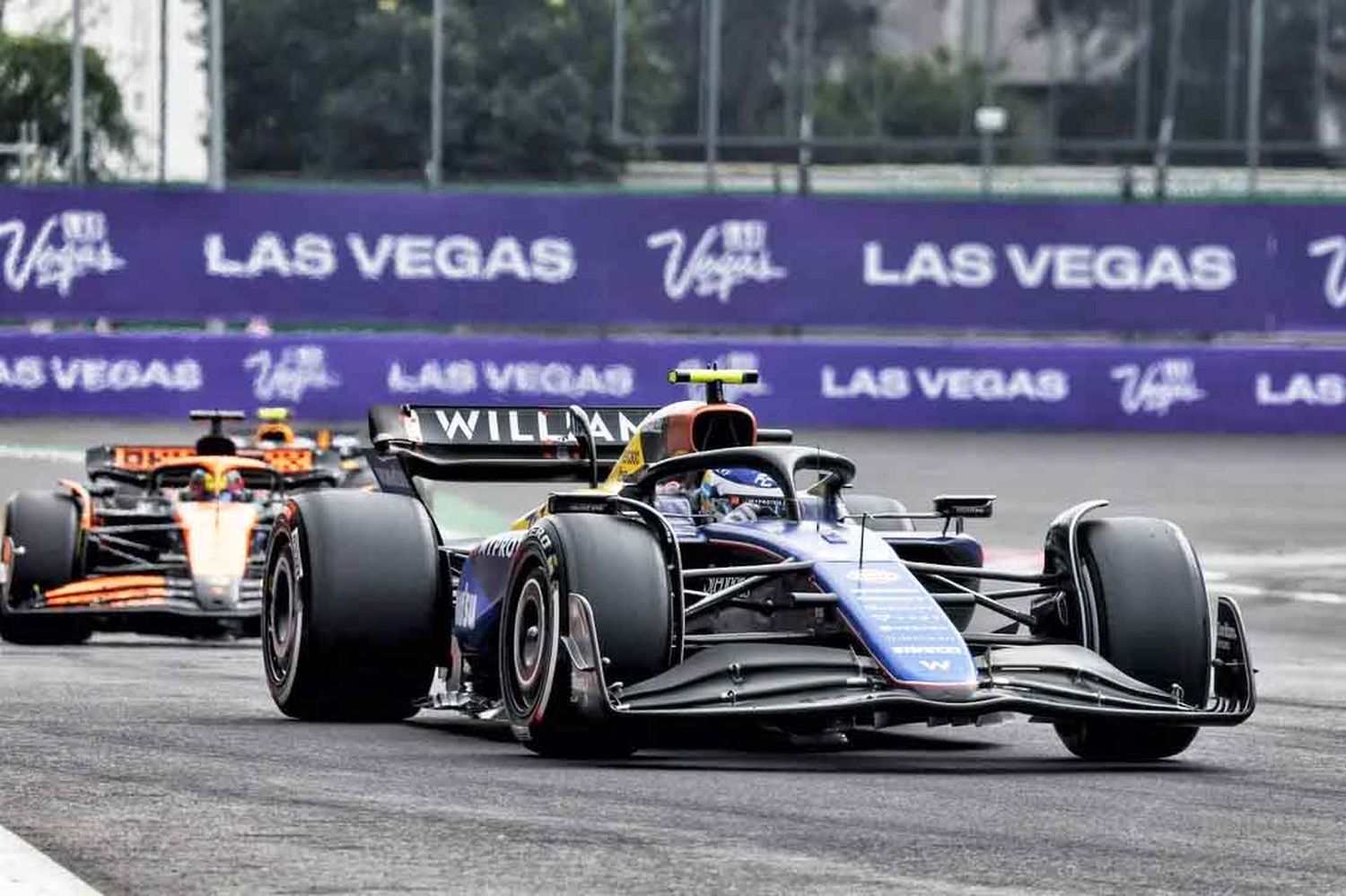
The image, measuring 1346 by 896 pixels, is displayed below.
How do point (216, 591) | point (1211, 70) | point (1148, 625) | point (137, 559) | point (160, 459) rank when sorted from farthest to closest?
point (1211, 70) → point (160, 459) → point (137, 559) → point (216, 591) → point (1148, 625)

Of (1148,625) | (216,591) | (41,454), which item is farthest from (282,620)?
(41,454)

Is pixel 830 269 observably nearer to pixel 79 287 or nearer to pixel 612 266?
pixel 612 266

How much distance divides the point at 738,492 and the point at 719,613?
0.89 metres

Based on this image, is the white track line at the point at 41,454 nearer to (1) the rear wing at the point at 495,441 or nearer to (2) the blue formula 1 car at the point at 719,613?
(1) the rear wing at the point at 495,441

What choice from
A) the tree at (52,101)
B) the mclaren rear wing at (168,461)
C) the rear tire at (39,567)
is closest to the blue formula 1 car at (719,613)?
the rear tire at (39,567)

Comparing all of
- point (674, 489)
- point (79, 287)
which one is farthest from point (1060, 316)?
point (674, 489)

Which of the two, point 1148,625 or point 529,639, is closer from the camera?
point 529,639

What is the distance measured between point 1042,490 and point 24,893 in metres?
20.8

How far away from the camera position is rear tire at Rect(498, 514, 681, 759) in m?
9.37

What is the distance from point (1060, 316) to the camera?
3466 cm

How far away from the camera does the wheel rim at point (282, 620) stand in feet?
36.5

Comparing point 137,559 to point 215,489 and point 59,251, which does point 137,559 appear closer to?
point 215,489

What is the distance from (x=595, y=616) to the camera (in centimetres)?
934

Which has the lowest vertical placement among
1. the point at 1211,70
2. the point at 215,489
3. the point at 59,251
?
the point at 215,489
